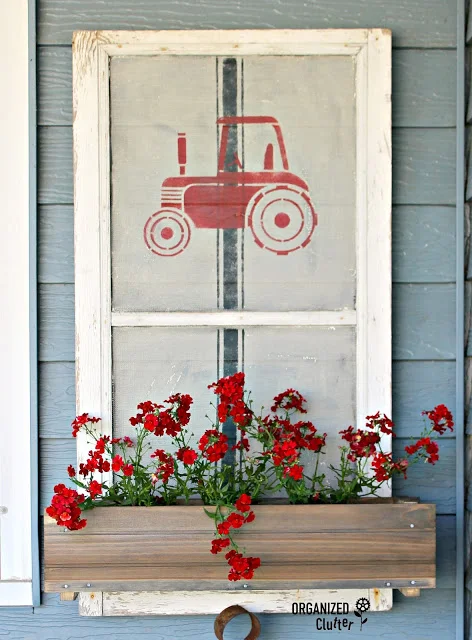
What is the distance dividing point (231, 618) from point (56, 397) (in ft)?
1.99

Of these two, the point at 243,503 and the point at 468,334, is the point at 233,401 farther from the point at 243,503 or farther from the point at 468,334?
the point at 468,334

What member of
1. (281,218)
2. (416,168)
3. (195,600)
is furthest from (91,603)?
(416,168)

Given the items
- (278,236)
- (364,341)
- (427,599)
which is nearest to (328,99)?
(278,236)

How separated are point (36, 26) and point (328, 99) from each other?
66 cm

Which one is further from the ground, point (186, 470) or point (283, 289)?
point (283, 289)

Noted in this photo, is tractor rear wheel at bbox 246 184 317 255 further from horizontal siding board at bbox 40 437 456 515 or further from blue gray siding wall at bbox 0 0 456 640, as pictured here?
horizontal siding board at bbox 40 437 456 515

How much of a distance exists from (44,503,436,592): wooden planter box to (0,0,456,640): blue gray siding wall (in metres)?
0.22

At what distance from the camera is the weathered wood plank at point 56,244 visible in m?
1.70

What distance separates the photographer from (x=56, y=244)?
1702 millimetres

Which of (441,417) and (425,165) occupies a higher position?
(425,165)

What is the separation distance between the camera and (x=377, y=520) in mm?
1510

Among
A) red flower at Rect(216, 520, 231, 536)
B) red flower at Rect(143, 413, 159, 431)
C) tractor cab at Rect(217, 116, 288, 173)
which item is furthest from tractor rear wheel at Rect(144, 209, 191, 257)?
red flower at Rect(216, 520, 231, 536)

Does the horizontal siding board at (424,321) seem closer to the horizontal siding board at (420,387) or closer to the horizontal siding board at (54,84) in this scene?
the horizontal siding board at (420,387)

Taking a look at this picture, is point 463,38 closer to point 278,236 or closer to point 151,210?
point 278,236
